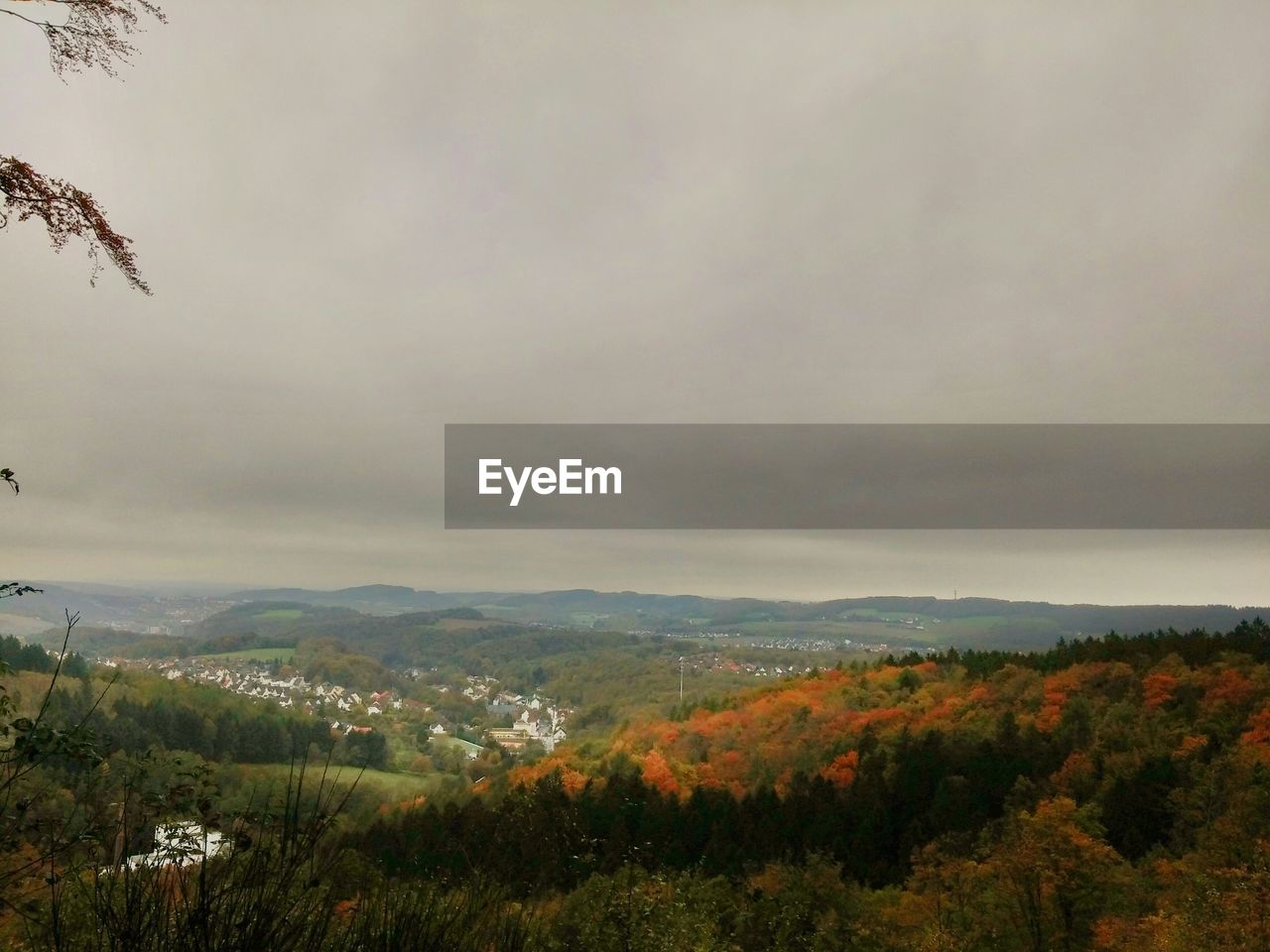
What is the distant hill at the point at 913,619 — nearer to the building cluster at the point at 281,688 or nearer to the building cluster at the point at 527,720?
the building cluster at the point at 527,720

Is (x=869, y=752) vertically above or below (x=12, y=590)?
below

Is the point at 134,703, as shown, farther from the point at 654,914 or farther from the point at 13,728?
the point at 13,728

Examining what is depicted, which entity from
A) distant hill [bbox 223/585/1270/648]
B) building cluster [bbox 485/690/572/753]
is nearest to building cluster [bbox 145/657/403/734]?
building cluster [bbox 485/690/572/753]

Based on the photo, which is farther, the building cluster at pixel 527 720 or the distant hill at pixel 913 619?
the distant hill at pixel 913 619

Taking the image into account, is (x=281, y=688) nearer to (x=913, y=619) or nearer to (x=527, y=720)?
(x=527, y=720)

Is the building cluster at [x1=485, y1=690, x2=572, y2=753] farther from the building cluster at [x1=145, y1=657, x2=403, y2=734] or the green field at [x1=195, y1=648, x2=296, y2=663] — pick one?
the green field at [x1=195, y1=648, x2=296, y2=663]

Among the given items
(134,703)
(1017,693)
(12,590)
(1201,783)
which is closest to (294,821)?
(12,590)

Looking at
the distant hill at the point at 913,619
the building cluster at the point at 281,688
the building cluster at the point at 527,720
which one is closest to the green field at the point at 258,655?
the building cluster at the point at 281,688

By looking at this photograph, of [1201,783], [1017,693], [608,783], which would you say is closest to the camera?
[1201,783]

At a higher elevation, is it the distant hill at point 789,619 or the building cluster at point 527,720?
the distant hill at point 789,619
